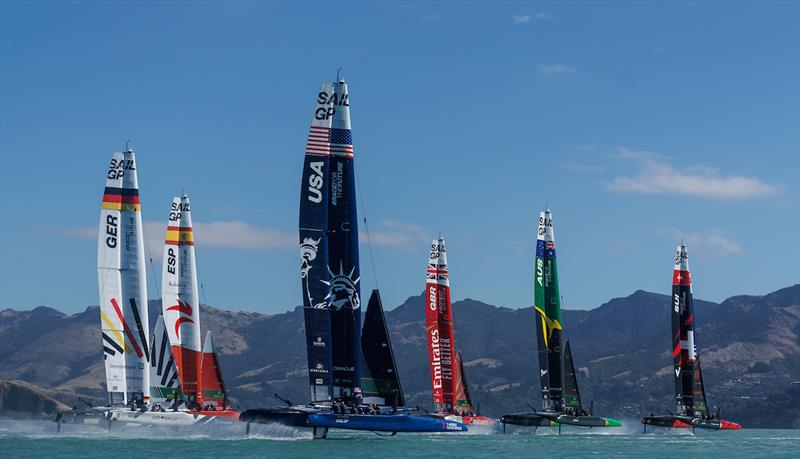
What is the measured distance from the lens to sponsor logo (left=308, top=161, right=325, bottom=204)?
5900cm

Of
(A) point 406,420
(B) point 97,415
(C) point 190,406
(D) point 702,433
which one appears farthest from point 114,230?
(D) point 702,433

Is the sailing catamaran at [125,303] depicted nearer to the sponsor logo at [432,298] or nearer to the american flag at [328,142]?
the american flag at [328,142]

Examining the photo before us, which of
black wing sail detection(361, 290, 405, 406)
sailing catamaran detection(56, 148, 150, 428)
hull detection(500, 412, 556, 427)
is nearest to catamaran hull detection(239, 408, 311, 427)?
black wing sail detection(361, 290, 405, 406)

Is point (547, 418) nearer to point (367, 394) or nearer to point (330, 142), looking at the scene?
point (367, 394)

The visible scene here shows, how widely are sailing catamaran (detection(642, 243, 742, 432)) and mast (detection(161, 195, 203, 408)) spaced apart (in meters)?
34.6

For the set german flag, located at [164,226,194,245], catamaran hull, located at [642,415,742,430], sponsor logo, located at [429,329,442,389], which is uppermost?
german flag, located at [164,226,194,245]

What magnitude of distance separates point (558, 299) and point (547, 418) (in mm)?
8832

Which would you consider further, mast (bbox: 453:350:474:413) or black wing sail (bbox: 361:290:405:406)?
mast (bbox: 453:350:474:413)

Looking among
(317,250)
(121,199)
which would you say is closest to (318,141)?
(317,250)

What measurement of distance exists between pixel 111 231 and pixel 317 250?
→ 19.5 meters

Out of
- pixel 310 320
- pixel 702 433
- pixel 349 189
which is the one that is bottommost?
pixel 702 433

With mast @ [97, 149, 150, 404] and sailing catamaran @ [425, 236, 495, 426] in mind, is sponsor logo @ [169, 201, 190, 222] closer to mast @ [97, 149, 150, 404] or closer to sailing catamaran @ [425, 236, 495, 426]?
mast @ [97, 149, 150, 404]

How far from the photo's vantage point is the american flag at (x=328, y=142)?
194 ft

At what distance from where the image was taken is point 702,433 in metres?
104
